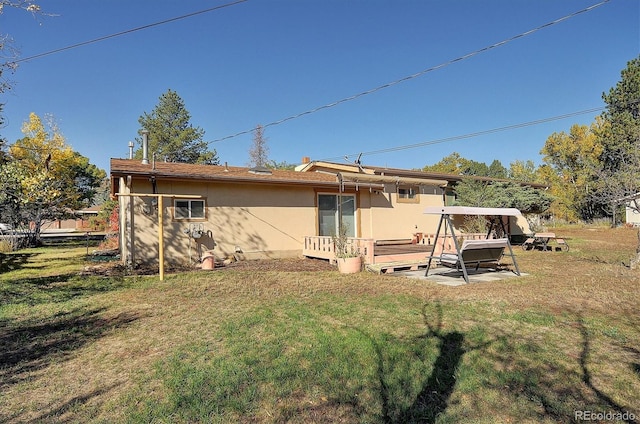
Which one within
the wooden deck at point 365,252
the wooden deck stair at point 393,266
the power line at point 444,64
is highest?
the power line at point 444,64

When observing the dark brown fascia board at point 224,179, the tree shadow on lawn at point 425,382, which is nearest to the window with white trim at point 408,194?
the dark brown fascia board at point 224,179

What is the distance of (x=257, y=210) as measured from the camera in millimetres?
12023

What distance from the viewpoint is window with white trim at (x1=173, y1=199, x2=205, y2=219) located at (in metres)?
10.7

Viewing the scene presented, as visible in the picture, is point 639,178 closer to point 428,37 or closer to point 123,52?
point 428,37

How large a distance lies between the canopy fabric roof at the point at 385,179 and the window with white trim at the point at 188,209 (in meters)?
4.74

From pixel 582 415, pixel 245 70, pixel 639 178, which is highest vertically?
pixel 245 70

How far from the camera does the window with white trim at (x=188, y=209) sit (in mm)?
10748

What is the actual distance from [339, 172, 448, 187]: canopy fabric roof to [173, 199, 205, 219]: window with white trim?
4.74 metres

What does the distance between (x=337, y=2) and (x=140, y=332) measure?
12133 millimetres

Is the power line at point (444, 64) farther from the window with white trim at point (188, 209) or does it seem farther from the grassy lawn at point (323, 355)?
the window with white trim at point (188, 209)

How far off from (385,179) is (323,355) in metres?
10.6

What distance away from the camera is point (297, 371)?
11.2 feet

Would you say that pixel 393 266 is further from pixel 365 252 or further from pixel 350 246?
pixel 350 246

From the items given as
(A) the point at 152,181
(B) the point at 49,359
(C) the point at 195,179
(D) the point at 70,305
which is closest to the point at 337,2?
(C) the point at 195,179
